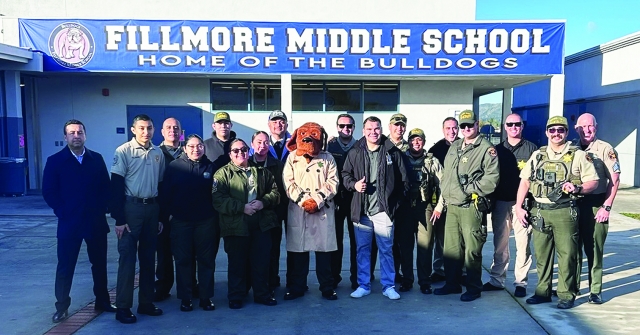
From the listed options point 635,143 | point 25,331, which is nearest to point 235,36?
point 25,331

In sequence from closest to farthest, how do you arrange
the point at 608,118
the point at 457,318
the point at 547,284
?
the point at 457,318
the point at 547,284
the point at 608,118

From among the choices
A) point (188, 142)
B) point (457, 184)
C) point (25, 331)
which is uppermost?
point (188, 142)

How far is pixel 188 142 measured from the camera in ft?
15.5

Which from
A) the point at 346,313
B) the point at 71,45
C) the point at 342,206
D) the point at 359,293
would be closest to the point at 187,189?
the point at 342,206

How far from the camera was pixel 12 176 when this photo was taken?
12016mm

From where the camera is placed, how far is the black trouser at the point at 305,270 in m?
5.14

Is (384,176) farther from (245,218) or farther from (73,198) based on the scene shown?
(73,198)

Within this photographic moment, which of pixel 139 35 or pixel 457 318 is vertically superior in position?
pixel 139 35

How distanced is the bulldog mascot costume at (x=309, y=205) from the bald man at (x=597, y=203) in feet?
8.71

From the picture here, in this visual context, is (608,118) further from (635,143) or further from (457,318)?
(457,318)

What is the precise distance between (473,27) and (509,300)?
8.71 meters

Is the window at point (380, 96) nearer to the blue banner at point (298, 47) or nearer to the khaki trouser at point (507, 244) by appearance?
the blue banner at point (298, 47)

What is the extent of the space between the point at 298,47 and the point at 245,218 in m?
8.19

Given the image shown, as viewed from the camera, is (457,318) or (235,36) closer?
(457,318)
